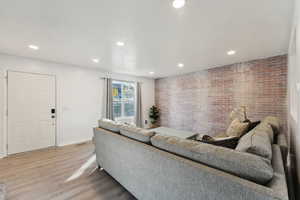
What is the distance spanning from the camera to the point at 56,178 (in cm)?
216

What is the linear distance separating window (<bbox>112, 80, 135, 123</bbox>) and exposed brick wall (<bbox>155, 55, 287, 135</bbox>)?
140 centimetres

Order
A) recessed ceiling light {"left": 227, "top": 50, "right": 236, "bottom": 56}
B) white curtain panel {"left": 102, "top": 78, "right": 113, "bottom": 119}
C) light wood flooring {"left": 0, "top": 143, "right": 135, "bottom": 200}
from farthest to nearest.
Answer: white curtain panel {"left": 102, "top": 78, "right": 113, "bottom": 119}
recessed ceiling light {"left": 227, "top": 50, "right": 236, "bottom": 56}
light wood flooring {"left": 0, "top": 143, "right": 135, "bottom": 200}

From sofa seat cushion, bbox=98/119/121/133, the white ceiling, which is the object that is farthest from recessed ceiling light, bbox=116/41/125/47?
sofa seat cushion, bbox=98/119/121/133

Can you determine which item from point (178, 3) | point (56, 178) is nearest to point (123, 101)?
point (56, 178)

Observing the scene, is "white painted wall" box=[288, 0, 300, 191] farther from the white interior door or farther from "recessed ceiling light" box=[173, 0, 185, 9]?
the white interior door

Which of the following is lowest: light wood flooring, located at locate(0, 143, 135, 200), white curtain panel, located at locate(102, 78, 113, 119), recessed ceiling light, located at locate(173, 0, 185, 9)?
light wood flooring, located at locate(0, 143, 135, 200)

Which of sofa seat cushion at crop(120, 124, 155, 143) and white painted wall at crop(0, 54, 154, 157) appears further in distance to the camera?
white painted wall at crop(0, 54, 154, 157)

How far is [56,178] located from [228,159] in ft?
8.53

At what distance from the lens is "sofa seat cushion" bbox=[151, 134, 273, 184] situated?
2.72 feet

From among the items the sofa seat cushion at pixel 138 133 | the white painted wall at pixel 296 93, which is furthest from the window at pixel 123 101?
the white painted wall at pixel 296 93

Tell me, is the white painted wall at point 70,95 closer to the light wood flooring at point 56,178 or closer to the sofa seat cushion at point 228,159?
the light wood flooring at point 56,178

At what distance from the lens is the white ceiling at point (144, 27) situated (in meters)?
1.51

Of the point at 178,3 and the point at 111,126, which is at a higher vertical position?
the point at 178,3

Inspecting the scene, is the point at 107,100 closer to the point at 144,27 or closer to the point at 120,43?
the point at 120,43
